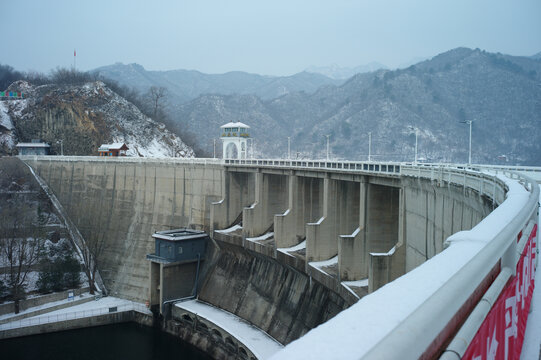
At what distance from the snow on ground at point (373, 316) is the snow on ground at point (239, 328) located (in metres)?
26.2

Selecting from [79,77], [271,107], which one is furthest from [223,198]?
[271,107]

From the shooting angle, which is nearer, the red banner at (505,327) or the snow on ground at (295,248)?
the red banner at (505,327)

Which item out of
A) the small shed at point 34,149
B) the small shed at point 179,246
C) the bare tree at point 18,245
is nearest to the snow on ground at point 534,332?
the small shed at point 179,246

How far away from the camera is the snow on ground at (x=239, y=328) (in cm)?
3054

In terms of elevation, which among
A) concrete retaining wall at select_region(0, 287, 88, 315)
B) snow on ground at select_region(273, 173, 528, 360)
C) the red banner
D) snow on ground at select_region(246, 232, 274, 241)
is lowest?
concrete retaining wall at select_region(0, 287, 88, 315)

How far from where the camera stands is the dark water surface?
3566 centimetres

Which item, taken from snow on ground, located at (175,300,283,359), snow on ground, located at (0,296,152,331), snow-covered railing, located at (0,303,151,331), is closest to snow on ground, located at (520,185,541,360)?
snow on ground, located at (175,300,283,359)

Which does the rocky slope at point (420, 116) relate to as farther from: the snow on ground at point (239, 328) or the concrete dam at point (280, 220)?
the snow on ground at point (239, 328)

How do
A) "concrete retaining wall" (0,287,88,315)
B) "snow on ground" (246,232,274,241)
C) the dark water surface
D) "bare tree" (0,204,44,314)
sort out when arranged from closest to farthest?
the dark water surface
"snow on ground" (246,232,274,241)
"concrete retaining wall" (0,287,88,315)
"bare tree" (0,204,44,314)

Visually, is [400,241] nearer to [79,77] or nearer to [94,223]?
[94,223]

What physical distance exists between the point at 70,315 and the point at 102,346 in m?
5.65

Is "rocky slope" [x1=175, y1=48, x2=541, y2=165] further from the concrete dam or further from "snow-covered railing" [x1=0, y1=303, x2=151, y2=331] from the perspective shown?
"snow-covered railing" [x1=0, y1=303, x2=151, y2=331]

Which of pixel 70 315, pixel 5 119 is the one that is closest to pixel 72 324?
pixel 70 315

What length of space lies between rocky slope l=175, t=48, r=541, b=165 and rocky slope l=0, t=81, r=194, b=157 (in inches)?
2298
